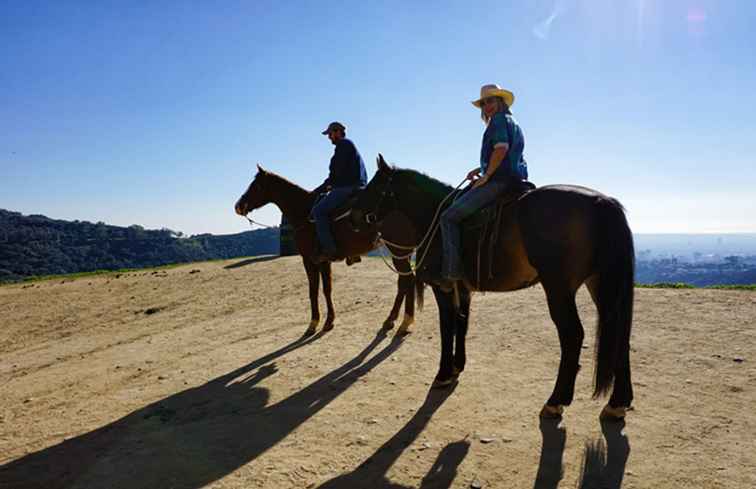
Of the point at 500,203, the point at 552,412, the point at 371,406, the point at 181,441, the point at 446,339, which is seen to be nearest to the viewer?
the point at 181,441

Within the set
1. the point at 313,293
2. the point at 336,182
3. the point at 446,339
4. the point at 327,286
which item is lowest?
the point at 446,339

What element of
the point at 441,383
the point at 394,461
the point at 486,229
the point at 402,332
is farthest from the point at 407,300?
the point at 394,461

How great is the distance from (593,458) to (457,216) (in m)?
2.80

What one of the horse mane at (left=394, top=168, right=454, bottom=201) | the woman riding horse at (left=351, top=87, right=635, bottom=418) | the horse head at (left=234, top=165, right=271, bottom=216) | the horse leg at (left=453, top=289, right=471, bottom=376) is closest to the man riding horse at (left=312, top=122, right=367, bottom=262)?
the horse head at (left=234, top=165, right=271, bottom=216)

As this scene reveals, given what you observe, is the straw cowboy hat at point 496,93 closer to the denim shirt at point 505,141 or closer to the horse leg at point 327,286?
the denim shirt at point 505,141

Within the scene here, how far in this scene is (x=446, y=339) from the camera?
19.0 ft

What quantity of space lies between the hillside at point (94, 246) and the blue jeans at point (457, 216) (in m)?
78.0

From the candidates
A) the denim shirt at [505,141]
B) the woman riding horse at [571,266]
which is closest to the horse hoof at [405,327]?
the woman riding horse at [571,266]

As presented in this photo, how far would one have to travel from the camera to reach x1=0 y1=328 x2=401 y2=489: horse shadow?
371 centimetres

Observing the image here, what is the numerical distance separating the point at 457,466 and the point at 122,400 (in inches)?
177

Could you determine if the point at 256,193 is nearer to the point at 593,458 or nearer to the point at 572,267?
the point at 572,267

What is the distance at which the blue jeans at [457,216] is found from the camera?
5.05 metres

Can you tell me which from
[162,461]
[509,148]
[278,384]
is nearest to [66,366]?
[278,384]

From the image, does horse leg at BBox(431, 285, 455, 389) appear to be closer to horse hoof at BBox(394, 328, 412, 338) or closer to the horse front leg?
the horse front leg
